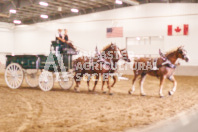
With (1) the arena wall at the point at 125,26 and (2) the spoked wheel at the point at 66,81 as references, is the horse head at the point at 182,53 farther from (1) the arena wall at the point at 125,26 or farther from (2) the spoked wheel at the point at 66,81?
(1) the arena wall at the point at 125,26

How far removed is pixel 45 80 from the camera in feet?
28.1

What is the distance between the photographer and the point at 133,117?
4.84 m

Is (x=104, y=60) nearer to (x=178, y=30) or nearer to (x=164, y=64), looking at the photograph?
(x=164, y=64)

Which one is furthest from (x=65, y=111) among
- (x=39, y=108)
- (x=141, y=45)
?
(x=141, y=45)

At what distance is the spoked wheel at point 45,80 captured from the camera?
8.44m

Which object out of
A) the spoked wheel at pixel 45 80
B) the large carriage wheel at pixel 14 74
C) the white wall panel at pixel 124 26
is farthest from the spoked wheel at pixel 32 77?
the white wall panel at pixel 124 26

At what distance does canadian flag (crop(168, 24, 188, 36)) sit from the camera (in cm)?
1622

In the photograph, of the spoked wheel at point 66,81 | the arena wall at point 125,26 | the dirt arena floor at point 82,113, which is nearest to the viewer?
the dirt arena floor at point 82,113

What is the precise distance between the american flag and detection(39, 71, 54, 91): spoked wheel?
10.7 meters

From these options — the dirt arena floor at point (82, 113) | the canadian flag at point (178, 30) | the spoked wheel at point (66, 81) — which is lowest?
the dirt arena floor at point (82, 113)

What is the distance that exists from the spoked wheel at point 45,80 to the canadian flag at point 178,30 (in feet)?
35.2

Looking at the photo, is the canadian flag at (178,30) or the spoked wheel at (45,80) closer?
the spoked wheel at (45,80)

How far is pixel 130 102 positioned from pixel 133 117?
5.59ft

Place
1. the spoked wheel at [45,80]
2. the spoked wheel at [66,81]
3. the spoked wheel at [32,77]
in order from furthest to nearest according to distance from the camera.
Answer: the spoked wheel at [32,77] < the spoked wheel at [66,81] < the spoked wheel at [45,80]
